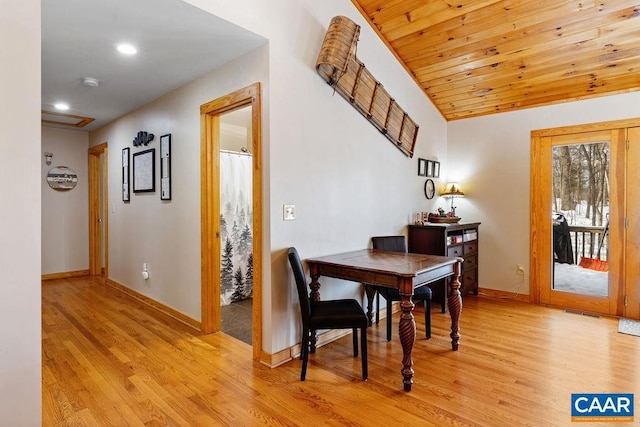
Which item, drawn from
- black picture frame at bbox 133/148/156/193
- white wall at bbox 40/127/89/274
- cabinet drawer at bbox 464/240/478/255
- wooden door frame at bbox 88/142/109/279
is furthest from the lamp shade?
white wall at bbox 40/127/89/274

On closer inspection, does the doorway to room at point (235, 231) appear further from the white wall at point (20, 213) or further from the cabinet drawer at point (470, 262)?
the cabinet drawer at point (470, 262)

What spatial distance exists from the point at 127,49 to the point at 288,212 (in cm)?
177

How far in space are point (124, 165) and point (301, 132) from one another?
9.61ft

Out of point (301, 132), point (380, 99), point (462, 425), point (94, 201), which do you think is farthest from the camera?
point (94, 201)

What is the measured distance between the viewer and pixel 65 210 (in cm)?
555

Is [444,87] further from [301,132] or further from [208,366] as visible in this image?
[208,366]

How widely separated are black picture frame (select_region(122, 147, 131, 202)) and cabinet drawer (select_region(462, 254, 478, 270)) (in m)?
4.21

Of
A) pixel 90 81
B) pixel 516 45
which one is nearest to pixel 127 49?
pixel 90 81

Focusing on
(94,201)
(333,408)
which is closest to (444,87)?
(333,408)

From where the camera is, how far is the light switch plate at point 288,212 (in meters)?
2.64

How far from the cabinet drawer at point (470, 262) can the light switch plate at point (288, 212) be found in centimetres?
247

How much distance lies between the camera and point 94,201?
575 centimetres

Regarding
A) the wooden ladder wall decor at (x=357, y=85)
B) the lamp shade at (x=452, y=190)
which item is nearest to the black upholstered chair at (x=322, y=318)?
the wooden ladder wall decor at (x=357, y=85)

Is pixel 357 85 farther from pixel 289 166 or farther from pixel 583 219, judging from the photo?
pixel 583 219
